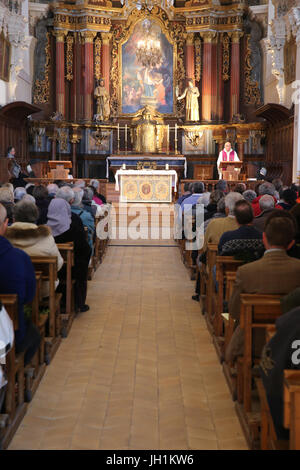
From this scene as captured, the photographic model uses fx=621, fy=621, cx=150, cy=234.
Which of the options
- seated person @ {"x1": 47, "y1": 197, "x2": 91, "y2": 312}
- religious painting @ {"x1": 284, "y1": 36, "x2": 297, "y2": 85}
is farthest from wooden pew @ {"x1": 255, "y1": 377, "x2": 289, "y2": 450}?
religious painting @ {"x1": 284, "y1": 36, "x2": 297, "y2": 85}

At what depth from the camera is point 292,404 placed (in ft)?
8.23

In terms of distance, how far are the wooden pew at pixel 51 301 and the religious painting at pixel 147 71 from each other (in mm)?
16111

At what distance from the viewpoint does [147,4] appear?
20.8m

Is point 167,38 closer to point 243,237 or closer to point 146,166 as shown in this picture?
point 146,166

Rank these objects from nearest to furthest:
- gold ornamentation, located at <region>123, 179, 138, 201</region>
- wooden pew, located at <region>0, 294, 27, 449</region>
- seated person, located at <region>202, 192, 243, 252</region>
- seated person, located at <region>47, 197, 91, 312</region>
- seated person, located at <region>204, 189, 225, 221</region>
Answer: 1. wooden pew, located at <region>0, 294, 27, 449</region>
2. seated person, located at <region>202, 192, 243, 252</region>
3. seated person, located at <region>47, 197, 91, 312</region>
4. seated person, located at <region>204, 189, 225, 221</region>
5. gold ornamentation, located at <region>123, 179, 138, 201</region>

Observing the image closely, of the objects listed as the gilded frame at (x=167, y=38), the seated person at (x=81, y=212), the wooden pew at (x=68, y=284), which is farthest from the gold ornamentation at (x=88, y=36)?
the wooden pew at (x=68, y=284)

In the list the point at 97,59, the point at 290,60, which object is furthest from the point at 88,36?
the point at 290,60

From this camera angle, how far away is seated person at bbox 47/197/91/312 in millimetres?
6359

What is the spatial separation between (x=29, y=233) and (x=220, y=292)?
1.74 metres

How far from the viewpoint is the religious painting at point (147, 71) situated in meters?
21.0

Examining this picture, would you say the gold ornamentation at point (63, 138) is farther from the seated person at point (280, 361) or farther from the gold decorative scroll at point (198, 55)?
the seated person at point (280, 361)

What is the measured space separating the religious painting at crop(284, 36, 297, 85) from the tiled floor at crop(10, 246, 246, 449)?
397 inches

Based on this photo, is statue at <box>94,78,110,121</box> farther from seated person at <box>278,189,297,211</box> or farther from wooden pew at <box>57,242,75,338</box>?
wooden pew at <box>57,242,75,338</box>

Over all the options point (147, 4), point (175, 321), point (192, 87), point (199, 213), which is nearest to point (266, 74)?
point (192, 87)
